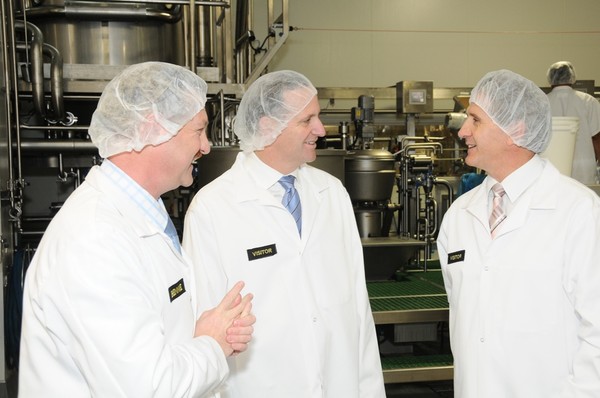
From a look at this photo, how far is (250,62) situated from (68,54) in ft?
4.97

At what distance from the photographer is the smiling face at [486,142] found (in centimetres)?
169

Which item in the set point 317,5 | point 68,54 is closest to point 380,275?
point 68,54

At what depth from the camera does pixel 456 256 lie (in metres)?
1.75

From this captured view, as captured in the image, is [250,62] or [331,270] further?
[250,62]

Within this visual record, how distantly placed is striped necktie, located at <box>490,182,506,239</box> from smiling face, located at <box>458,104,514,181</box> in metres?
A: 0.04

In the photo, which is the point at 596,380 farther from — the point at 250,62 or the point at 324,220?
the point at 250,62

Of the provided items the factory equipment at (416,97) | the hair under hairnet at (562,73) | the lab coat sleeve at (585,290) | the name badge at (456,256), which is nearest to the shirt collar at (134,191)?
the name badge at (456,256)

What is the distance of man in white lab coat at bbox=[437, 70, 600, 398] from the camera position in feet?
4.95

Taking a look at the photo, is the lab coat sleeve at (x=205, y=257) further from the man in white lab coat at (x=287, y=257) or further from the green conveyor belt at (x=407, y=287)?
the green conveyor belt at (x=407, y=287)

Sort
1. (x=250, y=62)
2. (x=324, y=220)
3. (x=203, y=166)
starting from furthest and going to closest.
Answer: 1. (x=250, y=62)
2. (x=203, y=166)
3. (x=324, y=220)

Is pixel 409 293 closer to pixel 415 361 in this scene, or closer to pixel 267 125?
pixel 415 361

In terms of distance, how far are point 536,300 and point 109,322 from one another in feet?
A: 3.44

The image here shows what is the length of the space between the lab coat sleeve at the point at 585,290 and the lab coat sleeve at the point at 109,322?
933mm

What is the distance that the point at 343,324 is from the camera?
1745 millimetres
